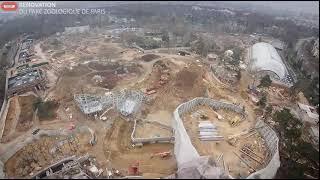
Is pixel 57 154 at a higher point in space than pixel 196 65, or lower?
lower

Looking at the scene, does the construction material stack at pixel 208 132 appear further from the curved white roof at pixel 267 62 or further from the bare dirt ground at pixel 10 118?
the curved white roof at pixel 267 62

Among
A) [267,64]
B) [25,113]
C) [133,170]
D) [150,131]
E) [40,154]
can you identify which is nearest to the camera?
[133,170]

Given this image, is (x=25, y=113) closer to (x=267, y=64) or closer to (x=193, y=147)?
(x=193, y=147)

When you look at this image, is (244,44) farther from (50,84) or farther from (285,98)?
(50,84)

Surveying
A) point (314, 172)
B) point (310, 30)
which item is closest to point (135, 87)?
point (314, 172)

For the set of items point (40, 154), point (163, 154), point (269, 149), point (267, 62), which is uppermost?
point (267, 62)

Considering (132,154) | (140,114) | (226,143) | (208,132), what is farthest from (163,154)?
(140,114)

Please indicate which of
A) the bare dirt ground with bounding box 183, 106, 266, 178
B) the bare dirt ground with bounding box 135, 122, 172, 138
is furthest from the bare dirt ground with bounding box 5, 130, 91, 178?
the bare dirt ground with bounding box 183, 106, 266, 178
